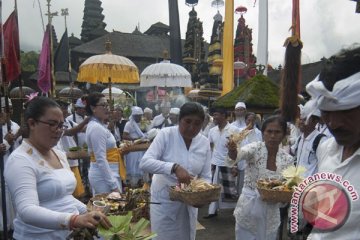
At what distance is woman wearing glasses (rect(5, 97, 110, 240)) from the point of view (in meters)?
2.11

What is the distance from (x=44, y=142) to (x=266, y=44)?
384 inches

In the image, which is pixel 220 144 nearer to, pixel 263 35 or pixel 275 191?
pixel 275 191

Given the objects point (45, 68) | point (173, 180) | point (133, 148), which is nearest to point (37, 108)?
point (173, 180)

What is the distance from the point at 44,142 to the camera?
248 centimetres

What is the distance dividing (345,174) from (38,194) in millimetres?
1884

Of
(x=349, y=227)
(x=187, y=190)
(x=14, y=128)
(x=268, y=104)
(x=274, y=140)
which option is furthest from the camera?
(x=268, y=104)

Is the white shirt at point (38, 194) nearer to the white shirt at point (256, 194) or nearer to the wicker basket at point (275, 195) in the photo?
the wicker basket at point (275, 195)

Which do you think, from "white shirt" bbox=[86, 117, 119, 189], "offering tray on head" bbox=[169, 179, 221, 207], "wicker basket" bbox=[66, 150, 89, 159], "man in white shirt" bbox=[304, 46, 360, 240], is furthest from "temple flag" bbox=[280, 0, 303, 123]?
"wicker basket" bbox=[66, 150, 89, 159]

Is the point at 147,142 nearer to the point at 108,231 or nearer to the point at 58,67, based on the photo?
the point at 108,231

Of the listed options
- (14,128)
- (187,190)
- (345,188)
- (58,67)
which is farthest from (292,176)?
(58,67)

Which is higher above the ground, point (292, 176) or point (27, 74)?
point (27, 74)

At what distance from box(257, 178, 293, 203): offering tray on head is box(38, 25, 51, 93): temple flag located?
564 cm

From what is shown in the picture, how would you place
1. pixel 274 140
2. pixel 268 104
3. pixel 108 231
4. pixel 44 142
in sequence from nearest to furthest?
pixel 108 231, pixel 44 142, pixel 274 140, pixel 268 104

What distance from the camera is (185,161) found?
367 centimetres
